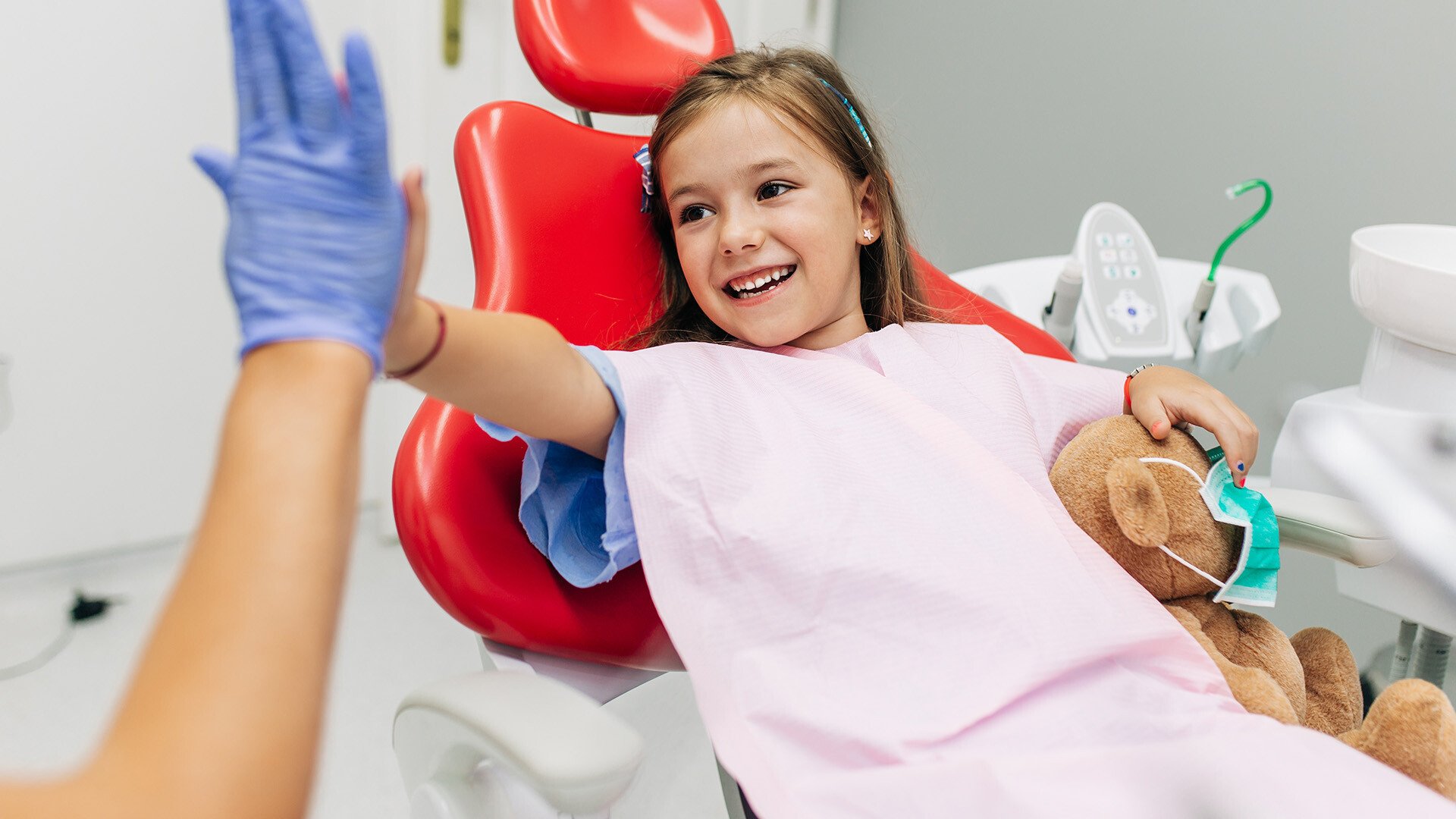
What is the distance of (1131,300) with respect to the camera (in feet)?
4.65

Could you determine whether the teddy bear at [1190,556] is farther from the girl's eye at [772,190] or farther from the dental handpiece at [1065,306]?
the dental handpiece at [1065,306]

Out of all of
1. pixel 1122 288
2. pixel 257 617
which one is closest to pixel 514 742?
pixel 257 617

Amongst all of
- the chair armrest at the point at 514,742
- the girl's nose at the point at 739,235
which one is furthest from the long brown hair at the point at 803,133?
the chair armrest at the point at 514,742

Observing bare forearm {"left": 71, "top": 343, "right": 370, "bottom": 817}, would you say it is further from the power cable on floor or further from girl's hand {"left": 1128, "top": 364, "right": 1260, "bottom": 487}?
the power cable on floor

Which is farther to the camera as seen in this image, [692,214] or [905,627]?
[692,214]

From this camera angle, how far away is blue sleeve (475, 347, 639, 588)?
30.4 inches

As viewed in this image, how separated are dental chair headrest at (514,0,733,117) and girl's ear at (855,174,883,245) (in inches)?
8.9

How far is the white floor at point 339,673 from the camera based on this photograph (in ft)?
4.83

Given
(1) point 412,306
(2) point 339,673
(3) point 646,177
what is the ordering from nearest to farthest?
(1) point 412,306
(3) point 646,177
(2) point 339,673

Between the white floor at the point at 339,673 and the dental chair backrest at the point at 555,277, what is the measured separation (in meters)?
0.69

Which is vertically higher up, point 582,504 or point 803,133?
point 803,133

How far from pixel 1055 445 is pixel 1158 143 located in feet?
3.56

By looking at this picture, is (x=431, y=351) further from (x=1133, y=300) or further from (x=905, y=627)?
(x=1133, y=300)

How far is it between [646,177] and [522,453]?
1.06 feet
